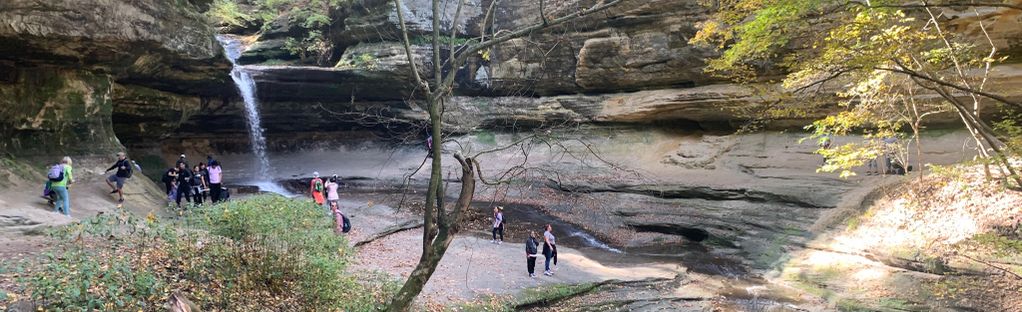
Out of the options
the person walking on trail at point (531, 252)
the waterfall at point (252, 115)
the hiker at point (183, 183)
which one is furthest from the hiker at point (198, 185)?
the person walking on trail at point (531, 252)

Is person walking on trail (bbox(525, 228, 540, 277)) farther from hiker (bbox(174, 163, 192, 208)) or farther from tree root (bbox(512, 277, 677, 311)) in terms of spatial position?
hiker (bbox(174, 163, 192, 208))

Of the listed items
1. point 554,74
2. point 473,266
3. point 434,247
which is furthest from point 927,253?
point 554,74

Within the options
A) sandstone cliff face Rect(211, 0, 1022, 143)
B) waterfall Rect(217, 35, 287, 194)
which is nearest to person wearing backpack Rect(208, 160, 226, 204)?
waterfall Rect(217, 35, 287, 194)

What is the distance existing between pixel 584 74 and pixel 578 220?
9.64m

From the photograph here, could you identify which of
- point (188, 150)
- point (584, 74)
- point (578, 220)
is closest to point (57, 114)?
point (188, 150)

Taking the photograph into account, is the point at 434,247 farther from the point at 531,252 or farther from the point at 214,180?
the point at 214,180

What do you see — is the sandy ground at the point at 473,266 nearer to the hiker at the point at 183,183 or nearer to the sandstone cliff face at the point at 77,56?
the hiker at the point at 183,183

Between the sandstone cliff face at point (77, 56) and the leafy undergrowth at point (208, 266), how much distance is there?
842 centimetres

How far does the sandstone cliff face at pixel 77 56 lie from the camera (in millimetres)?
12719

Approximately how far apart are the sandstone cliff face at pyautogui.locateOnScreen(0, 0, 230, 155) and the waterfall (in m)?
6.05

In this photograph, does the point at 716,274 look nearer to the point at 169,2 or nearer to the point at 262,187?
the point at 169,2

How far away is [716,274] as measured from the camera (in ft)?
45.1

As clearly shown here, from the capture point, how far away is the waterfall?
988 inches

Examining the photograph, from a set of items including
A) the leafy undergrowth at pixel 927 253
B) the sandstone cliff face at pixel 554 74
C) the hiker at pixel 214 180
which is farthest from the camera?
the sandstone cliff face at pixel 554 74
